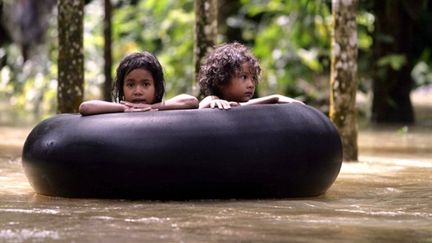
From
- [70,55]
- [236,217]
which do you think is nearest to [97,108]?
[236,217]

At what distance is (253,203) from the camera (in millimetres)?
6375

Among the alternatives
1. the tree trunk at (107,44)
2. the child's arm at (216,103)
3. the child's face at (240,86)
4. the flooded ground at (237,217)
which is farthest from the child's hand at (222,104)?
the tree trunk at (107,44)

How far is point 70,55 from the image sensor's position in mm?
10039

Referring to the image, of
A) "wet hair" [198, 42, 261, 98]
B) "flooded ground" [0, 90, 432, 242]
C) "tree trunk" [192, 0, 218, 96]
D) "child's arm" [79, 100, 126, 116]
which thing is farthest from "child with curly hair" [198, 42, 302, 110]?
"tree trunk" [192, 0, 218, 96]

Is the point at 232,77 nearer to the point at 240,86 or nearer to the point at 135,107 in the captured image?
the point at 240,86

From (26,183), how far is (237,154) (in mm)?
1966

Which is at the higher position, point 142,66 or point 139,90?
point 142,66

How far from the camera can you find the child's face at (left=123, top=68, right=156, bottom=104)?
700 cm

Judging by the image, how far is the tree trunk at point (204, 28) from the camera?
995 cm

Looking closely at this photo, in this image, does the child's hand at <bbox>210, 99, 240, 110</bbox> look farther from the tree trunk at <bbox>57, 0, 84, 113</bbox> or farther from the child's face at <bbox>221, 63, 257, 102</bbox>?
the tree trunk at <bbox>57, 0, 84, 113</bbox>

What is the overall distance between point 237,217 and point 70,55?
479cm

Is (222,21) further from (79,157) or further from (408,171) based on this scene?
(79,157)

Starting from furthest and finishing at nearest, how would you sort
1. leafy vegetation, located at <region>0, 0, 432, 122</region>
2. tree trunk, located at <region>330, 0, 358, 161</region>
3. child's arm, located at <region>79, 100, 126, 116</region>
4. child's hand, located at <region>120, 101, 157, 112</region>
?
leafy vegetation, located at <region>0, 0, 432, 122</region>
tree trunk, located at <region>330, 0, 358, 161</region>
child's hand, located at <region>120, 101, 157, 112</region>
child's arm, located at <region>79, 100, 126, 116</region>

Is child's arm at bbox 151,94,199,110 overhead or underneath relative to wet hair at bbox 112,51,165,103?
underneath
